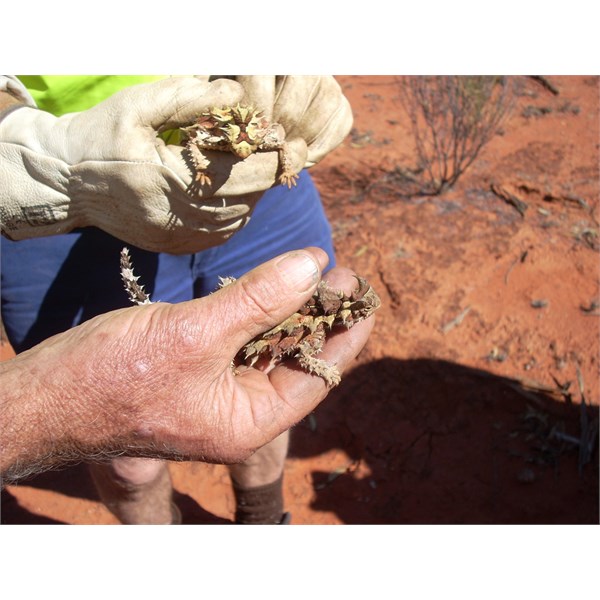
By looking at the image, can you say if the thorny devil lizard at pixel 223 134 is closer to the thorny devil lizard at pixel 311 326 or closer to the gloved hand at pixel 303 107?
the gloved hand at pixel 303 107

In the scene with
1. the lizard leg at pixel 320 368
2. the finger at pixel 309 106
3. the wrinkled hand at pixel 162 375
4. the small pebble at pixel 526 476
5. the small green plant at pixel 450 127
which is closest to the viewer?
the wrinkled hand at pixel 162 375

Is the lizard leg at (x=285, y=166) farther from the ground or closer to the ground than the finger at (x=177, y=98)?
closer to the ground

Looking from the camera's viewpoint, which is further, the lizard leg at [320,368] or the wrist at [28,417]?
the lizard leg at [320,368]

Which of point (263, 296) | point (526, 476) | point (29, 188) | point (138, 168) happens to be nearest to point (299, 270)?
point (263, 296)

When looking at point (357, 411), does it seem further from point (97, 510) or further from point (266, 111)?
point (266, 111)

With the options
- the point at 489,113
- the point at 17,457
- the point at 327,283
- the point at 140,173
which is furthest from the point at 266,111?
the point at 489,113

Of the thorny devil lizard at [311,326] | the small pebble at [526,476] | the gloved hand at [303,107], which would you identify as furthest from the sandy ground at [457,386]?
the gloved hand at [303,107]

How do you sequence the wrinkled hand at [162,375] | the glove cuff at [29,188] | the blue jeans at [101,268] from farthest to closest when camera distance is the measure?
the blue jeans at [101,268], the glove cuff at [29,188], the wrinkled hand at [162,375]

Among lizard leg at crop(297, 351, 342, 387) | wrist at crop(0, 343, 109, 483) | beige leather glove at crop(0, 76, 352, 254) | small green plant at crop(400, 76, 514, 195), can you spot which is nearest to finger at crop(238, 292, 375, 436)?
lizard leg at crop(297, 351, 342, 387)
